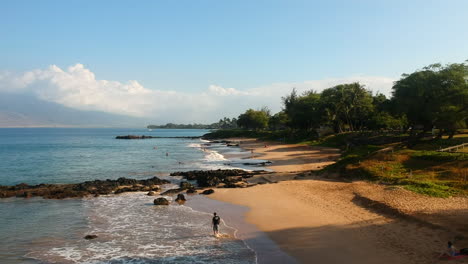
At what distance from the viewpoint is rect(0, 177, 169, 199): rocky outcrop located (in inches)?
1281

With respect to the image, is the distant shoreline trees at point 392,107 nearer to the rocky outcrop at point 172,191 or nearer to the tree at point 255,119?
the tree at point 255,119

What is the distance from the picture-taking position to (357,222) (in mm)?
20000

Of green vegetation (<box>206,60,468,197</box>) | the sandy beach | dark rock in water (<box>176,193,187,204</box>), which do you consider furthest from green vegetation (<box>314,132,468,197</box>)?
dark rock in water (<box>176,193,187,204</box>)

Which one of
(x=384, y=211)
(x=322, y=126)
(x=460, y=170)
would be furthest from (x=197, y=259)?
(x=322, y=126)

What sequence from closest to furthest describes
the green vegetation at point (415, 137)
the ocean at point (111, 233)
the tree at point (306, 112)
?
the ocean at point (111, 233)
the green vegetation at point (415, 137)
the tree at point (306, 112)

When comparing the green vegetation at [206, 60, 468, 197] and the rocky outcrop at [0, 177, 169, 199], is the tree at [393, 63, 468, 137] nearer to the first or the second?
the green vegetation at [206, 60, 468, 197]

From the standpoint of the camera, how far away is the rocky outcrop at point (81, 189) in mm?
32531

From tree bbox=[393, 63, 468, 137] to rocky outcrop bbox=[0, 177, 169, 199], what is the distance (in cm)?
3603

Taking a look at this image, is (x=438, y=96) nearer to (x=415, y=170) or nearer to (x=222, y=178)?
(x=415, y=170)

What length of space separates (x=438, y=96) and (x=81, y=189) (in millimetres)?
45082

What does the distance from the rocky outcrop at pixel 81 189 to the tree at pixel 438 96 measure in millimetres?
36030

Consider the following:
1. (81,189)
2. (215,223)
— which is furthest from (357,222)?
(81,189)

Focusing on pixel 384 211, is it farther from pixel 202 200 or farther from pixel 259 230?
pixel 202 200

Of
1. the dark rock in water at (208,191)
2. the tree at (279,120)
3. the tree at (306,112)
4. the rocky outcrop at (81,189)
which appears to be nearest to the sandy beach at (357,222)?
the dark rock in water at (208,191)
